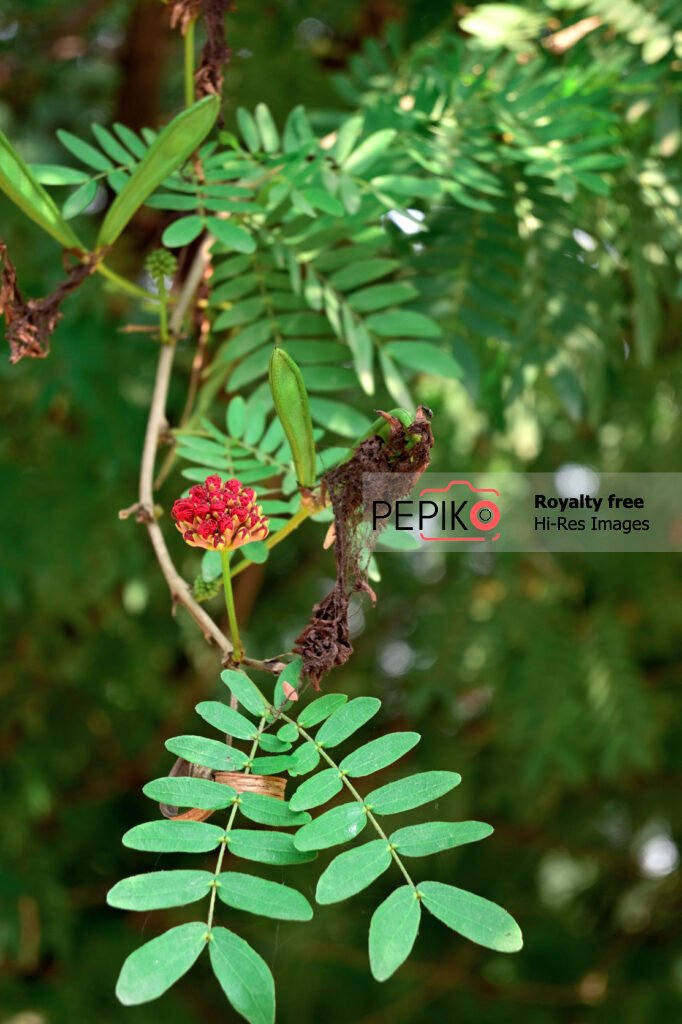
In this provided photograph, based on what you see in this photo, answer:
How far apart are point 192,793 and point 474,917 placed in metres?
0.15

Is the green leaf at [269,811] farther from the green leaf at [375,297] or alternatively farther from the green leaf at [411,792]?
the green leaf at [375,297]

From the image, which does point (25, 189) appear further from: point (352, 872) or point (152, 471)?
point (352, 872)

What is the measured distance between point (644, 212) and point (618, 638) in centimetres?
102

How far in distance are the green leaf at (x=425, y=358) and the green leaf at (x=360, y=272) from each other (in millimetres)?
64

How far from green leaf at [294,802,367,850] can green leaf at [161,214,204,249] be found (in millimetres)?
463

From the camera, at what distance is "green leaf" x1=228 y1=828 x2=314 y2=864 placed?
0.53 metres

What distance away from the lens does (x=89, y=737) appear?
2350 mm

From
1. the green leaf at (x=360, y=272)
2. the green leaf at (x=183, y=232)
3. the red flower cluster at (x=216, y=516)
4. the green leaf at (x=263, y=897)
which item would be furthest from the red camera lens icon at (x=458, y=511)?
the green leaf at (x=263, y=897)

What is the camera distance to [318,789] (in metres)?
0.56

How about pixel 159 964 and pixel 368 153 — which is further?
pixel 368 153

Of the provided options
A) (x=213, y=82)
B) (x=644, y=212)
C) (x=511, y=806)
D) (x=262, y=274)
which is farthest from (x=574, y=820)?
(x=213, y=82)

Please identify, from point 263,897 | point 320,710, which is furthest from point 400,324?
point 263,897

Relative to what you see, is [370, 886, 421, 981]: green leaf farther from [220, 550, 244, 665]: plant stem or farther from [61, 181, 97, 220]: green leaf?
[61, 181, 97, 220]: green leaf

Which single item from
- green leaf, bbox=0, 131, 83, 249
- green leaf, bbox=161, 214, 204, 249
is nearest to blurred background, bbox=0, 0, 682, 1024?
green leaf, bbox=161, 214, 204, 249
